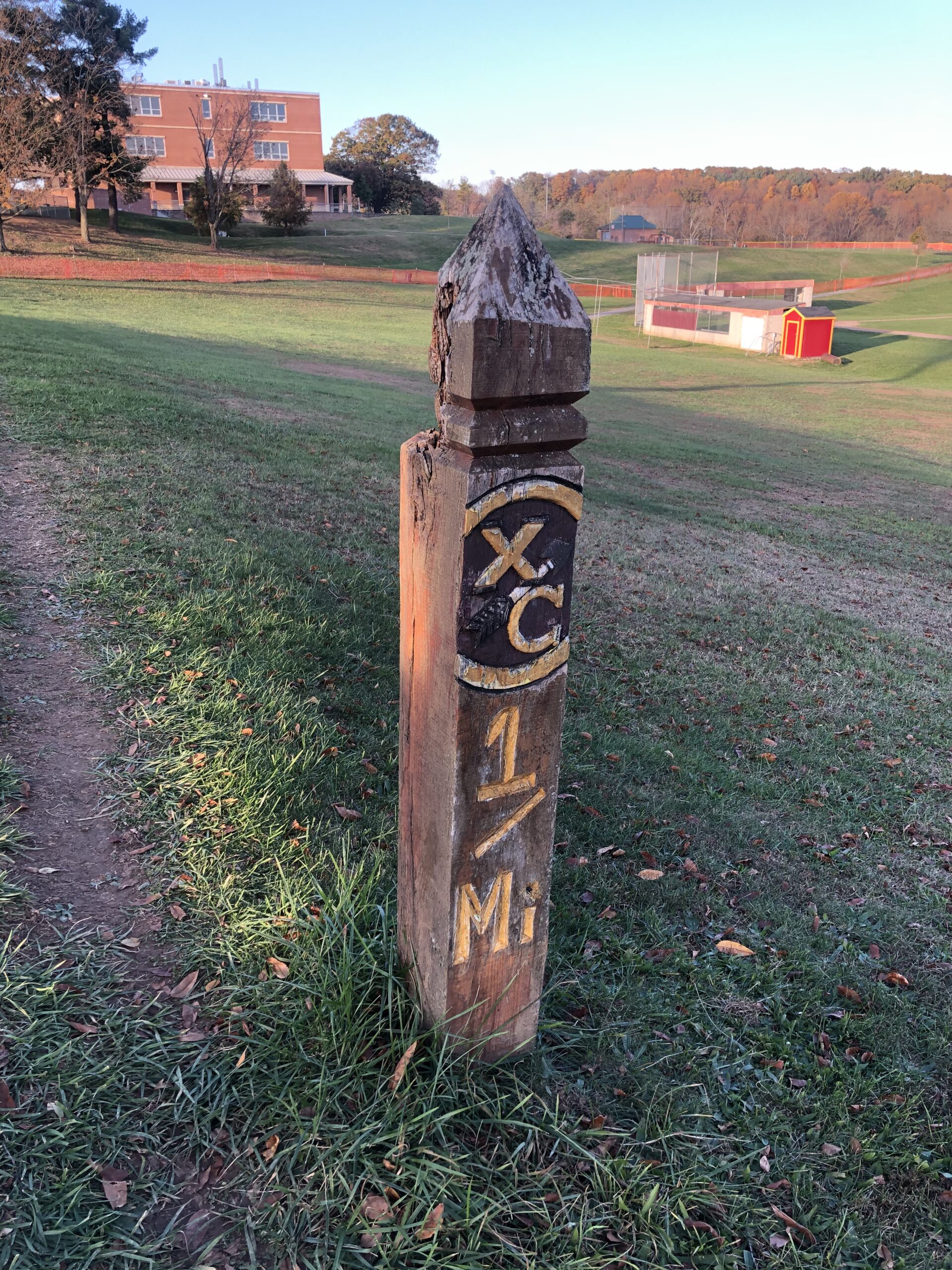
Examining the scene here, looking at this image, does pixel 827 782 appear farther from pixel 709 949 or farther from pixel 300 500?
pixel 300 500

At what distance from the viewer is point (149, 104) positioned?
70938mm

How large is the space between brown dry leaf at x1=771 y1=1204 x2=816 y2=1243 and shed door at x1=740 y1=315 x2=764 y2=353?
4221 cm

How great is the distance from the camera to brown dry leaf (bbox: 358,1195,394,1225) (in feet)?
7.06

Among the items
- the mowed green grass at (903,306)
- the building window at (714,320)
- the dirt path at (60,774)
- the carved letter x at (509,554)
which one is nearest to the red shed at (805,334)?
the building window at (714,320)

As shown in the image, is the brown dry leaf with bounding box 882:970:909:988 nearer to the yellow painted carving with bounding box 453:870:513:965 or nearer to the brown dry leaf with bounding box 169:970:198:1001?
the yellow painted carving with bounding box 453:870:513:965

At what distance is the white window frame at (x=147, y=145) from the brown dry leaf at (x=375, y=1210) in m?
83.0

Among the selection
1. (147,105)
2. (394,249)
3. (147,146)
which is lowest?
(394,249)

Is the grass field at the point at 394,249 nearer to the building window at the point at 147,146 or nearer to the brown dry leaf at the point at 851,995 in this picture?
the building window at the point at 147,146

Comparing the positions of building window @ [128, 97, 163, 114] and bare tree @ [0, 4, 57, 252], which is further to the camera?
building window @ [128, 97, 163, 114]

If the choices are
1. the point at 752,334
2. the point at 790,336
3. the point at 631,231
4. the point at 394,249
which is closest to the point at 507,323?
the point at 790,336

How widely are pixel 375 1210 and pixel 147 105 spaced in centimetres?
8575

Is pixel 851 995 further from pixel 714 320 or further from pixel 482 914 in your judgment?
pixel 714 320

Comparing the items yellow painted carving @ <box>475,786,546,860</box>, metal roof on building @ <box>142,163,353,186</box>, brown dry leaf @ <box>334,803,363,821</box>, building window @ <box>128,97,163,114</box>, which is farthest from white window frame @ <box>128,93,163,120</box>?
yellow painted carving @ <box>475,786,546,860</box>

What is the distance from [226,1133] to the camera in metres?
2.37
